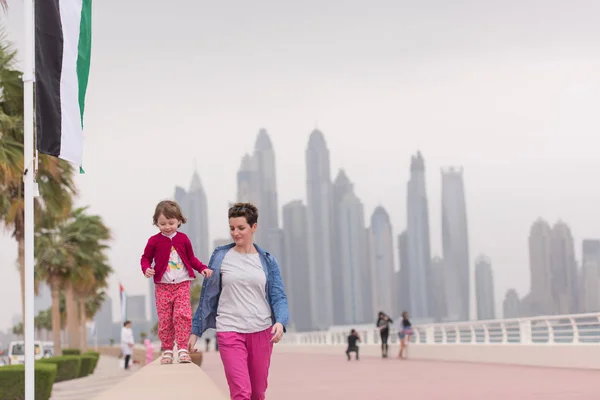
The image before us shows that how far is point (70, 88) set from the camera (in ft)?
29.6

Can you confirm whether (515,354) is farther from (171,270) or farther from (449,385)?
(171,270)

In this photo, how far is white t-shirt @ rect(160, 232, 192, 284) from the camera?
29.8ft

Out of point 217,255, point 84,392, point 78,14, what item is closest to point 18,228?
point 84,392

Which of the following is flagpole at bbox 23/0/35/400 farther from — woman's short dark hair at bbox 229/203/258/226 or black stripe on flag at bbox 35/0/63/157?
woman's short dark hair at bbox 229/203/258/226

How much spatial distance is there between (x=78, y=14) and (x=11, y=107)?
585 inches

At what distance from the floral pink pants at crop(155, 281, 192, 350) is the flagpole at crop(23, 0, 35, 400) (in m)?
1.26

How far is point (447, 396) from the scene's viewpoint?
15.9 meters

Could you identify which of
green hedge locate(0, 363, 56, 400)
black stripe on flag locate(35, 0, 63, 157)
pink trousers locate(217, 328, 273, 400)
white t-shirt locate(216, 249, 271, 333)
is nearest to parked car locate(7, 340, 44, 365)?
green hedge locate(0, 363, 56, 400)

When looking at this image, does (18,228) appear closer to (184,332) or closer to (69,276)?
(69,276)

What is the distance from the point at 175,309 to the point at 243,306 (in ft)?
6.60

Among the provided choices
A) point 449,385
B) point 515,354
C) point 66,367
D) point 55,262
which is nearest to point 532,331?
point 515,354

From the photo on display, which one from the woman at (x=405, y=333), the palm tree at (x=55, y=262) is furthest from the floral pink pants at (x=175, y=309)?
the palm tree at (x=55, y=262)

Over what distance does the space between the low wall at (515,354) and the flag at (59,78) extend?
1494 centimetres

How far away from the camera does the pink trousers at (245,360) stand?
285 inches
